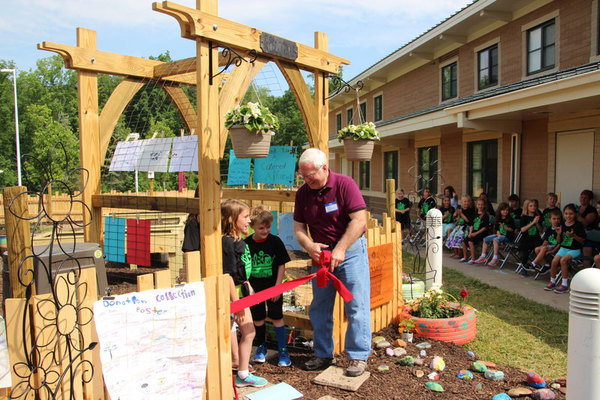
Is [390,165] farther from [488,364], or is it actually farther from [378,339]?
[488,364]

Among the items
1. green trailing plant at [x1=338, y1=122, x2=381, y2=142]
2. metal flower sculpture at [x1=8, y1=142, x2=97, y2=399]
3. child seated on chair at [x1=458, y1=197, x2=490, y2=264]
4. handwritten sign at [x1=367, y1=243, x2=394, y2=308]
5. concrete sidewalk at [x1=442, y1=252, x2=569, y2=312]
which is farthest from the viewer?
child seated on chair at [x1=458, y1=197, x2=490, y2=264]

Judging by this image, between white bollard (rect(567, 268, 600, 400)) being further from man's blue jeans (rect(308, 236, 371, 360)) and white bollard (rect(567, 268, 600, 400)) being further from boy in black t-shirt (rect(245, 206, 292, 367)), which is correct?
A: boy in black t-shirt (rect(245, 206, 292, 367))

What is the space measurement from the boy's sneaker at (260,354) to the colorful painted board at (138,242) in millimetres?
2396

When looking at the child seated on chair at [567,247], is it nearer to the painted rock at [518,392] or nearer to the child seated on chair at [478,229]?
the child seated on chair at [478,229]

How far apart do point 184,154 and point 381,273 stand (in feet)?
7.58

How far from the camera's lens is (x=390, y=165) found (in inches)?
720

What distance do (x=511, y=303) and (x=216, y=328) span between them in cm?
472

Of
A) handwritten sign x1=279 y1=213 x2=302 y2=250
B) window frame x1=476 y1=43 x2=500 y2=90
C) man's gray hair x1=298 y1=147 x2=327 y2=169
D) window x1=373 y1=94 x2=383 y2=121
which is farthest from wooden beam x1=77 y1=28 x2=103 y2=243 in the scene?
window x1=373 y1=94 x2=383 y2=121

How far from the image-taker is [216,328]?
2619mm

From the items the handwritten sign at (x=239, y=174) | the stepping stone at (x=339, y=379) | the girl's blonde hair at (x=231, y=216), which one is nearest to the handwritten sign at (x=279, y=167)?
the handwritten sign at (x=239, y=174)

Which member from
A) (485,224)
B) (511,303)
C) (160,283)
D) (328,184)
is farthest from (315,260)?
(485,224)

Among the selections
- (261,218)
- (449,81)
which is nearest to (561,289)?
(261,218)

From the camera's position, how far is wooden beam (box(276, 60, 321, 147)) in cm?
445

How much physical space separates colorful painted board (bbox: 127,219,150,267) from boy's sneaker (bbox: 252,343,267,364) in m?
2.40
